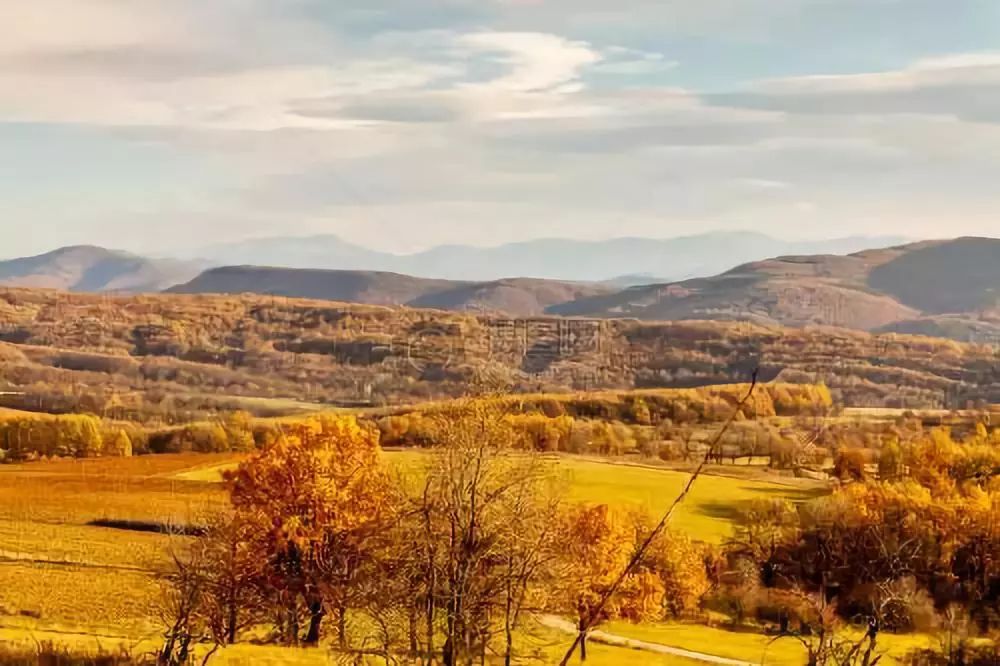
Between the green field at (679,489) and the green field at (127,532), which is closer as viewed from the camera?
the green field at (127,532)

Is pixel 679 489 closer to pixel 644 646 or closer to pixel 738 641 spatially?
pixel 738 641

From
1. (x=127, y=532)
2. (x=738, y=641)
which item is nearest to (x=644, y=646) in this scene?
(x=738, y=641)

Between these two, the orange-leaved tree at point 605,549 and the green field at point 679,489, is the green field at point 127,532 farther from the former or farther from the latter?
the orange-leaved tree at point 605,549

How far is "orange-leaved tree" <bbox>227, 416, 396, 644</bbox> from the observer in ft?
127

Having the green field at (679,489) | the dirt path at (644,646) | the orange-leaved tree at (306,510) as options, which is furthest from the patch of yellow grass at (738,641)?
the orange-leaved tree at (306,510)

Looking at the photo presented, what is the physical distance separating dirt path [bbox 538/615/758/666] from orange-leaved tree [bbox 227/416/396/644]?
33.7 feet

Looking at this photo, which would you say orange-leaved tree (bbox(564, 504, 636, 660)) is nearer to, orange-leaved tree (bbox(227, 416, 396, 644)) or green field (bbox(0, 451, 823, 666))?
green field (bbox(0, 451, 823, 666))

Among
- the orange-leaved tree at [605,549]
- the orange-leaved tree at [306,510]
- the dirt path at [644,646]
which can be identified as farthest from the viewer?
the orange-leaved tree at [605,549]

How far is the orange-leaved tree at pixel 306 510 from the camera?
38.7 meters

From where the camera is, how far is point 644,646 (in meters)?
49.9

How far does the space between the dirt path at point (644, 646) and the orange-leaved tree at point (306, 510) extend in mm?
10286

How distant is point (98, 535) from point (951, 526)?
199ft

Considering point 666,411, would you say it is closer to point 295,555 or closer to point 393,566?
point 295,555

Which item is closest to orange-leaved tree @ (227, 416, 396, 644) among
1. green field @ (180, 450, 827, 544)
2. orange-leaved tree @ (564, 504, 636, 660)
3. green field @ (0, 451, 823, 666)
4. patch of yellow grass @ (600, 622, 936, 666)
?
green field @ (0, 451, 823, 666)
